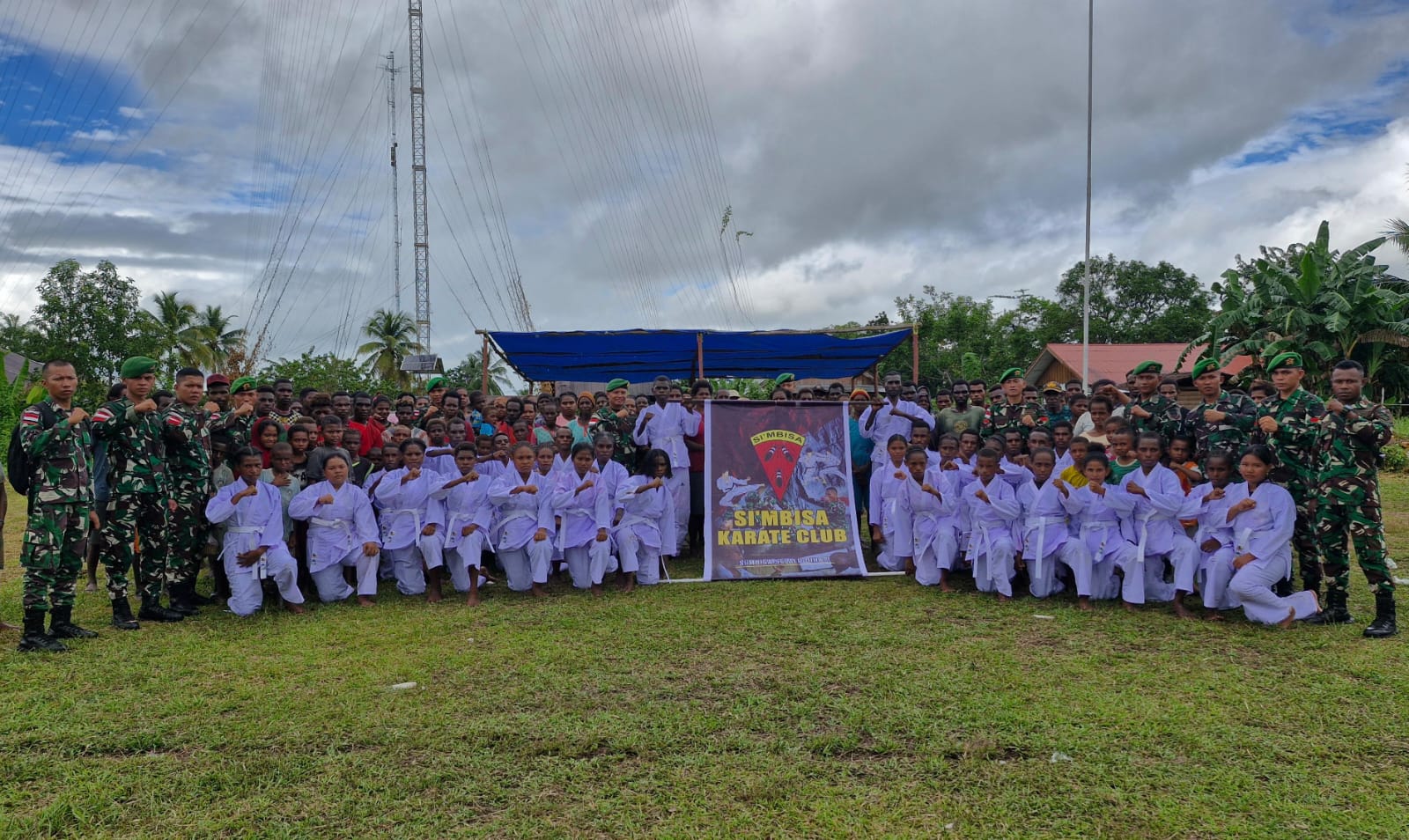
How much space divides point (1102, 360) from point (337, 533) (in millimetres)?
33398

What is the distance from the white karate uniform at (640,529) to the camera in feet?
24.9

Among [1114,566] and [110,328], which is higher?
[110,328]

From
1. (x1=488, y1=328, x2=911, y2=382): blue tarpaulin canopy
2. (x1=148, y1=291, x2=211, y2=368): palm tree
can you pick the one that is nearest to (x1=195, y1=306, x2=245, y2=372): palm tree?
(x1=148, y1=291, x2=211, y2=368): palm tree

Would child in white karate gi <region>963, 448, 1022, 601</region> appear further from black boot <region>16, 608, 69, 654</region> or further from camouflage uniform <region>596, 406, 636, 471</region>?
black boot <region>16, 608, 69, 654</region>

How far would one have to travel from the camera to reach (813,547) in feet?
26.7

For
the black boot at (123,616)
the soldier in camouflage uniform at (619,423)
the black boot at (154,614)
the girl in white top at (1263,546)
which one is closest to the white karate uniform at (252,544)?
the black boot at (154,614)

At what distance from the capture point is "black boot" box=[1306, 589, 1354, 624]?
236 inches

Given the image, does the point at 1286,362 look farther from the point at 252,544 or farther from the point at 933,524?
the point at 252,544

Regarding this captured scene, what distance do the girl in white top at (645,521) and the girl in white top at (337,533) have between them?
2.15m

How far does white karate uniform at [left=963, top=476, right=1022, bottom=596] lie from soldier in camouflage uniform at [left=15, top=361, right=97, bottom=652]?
6.89 meters

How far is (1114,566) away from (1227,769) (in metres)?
3.33

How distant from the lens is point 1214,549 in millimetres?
6367

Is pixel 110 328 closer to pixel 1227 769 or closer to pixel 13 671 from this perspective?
pixel 13 671

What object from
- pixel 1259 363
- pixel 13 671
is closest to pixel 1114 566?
pixel 13 671
